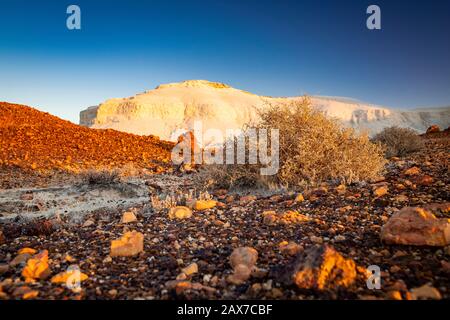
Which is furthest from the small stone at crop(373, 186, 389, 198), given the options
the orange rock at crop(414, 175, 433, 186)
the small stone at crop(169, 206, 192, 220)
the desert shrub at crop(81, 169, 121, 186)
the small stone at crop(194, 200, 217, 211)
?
the desert shrub at crop(81, 169, 121, 186)

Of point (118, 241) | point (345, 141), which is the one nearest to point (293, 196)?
point (345, 141)

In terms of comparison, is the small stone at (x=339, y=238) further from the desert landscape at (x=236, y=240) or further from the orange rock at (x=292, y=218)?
the orange rock at (x=292, y=218)

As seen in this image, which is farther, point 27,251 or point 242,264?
point 27,251

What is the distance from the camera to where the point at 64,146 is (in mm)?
9898

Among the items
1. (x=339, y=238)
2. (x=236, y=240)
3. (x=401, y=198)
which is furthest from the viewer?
(x=401, y=198)

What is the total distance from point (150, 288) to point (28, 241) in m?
1.89

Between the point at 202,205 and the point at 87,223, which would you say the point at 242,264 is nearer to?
the point at 202,205

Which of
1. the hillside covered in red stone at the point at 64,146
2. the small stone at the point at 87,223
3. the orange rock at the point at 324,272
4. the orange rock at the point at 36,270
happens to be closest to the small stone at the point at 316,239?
the orange rock at the point at 324,272

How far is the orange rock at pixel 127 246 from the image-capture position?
2.73 m

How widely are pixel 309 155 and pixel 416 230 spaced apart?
2.89m

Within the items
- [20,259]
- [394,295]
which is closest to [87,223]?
[20,259]

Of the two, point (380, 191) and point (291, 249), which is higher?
point (380, 191)

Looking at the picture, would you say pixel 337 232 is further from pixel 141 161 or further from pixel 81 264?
pixel 141 161

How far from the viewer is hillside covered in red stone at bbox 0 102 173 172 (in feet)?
28.2
